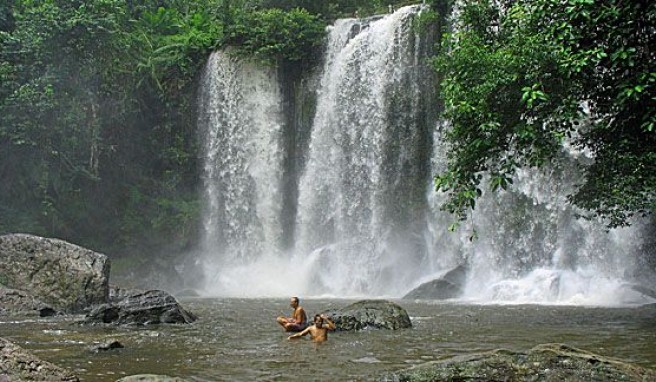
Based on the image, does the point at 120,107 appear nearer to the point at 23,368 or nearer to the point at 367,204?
the point at 367,204

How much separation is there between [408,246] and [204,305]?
810 cm

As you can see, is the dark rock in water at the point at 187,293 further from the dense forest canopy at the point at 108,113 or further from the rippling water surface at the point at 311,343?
the rippling water surface at the point at 311,343

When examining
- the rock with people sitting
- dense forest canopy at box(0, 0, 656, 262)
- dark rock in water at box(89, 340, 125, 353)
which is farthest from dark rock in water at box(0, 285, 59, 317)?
dense forest canopy at box(0, 0, 656, 262)

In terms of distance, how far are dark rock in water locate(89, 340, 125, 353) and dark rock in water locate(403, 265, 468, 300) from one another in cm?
1121

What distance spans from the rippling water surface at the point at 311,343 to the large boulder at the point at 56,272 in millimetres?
2311

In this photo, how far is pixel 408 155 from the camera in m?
24.1

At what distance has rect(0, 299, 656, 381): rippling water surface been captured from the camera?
26.2 feet

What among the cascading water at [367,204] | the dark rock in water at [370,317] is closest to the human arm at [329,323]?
the dark rock in water at [370,317]

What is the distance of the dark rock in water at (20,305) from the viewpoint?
571 inches

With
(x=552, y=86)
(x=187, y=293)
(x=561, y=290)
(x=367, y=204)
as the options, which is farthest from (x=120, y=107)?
(x=552, y=86)

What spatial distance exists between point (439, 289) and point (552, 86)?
35.1 ft

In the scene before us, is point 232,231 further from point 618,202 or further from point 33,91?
point 618,202

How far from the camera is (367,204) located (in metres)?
24.3

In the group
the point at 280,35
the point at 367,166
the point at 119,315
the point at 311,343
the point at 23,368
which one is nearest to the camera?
the point at 23,368
